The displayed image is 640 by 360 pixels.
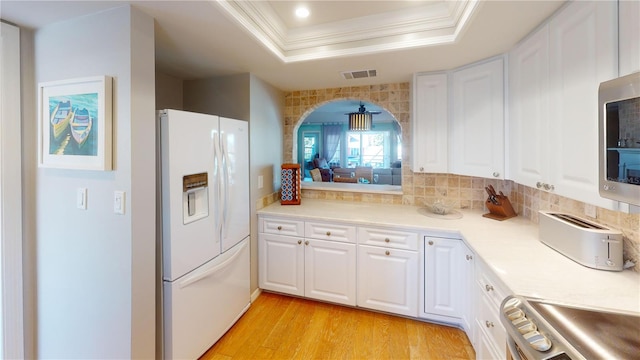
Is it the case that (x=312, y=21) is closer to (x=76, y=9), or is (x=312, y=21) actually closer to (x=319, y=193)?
(x=76, y=9)

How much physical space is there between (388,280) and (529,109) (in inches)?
62.4

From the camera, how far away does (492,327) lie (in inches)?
55.3

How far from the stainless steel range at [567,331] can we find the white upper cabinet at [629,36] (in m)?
0.86

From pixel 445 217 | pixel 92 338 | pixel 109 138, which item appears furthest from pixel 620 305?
pixel 92 338

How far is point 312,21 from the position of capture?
189cm

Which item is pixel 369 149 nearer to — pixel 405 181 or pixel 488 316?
pixel 405 181

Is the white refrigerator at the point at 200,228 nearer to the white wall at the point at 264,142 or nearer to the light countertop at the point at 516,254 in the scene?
the white wall at the point at 264,142

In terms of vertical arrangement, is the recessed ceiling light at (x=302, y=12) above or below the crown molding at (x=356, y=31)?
above

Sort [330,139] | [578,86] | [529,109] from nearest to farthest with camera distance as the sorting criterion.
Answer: [578,86], [529,109], [330,139]

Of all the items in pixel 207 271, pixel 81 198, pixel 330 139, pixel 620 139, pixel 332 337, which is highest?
pixel 330 139

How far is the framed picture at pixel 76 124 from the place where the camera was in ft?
4.45

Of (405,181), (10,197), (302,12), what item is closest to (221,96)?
(302,12)

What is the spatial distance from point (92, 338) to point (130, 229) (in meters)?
0.70

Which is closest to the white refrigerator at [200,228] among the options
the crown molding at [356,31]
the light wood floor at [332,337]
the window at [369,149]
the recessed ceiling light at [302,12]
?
the light wood floor at [332,337]
